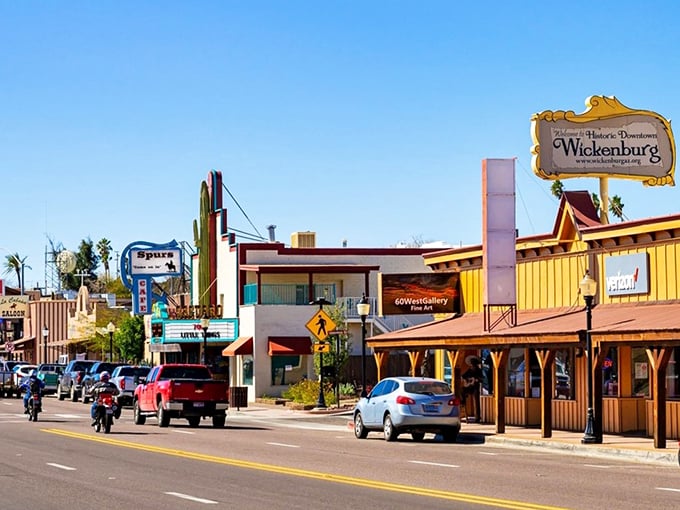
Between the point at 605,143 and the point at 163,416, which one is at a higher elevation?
the point at 605,143

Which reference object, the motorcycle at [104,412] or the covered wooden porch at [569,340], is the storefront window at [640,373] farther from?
the motorcycle at [104,412]

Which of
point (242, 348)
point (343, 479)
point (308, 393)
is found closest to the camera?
point (343, 479)

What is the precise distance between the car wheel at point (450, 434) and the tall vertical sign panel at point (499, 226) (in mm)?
4766

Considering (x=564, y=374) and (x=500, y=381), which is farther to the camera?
(x=564, y=374)

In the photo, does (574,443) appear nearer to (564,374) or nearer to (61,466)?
(564,374)

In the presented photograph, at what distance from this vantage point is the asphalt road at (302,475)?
17.0 metres

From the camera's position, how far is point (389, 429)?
103 feet

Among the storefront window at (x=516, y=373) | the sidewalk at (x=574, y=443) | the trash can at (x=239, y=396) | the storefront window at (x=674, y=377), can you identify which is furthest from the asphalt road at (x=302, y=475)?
the trash can at (x=239, y=396)

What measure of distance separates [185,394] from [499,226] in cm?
987

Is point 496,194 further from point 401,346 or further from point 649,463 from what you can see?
point 649,463

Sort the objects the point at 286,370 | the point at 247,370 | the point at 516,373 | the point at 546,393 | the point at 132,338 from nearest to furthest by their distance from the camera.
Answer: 1. the point at 546,393
2. the point at 516,373
3. the point at 286,370
4. the point at 247,370
5. the point at 132,338

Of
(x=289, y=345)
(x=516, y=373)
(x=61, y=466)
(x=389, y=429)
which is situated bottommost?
(x=61, y=466)

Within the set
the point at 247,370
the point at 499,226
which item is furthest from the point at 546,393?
the point at 247,370

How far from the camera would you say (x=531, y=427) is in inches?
1399
